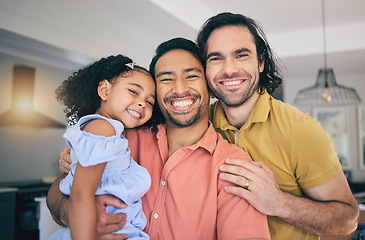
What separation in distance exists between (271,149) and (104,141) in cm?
82

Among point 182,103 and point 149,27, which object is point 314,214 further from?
point 149,27

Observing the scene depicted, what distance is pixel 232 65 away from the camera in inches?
67.9

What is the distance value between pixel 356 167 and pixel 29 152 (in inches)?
257

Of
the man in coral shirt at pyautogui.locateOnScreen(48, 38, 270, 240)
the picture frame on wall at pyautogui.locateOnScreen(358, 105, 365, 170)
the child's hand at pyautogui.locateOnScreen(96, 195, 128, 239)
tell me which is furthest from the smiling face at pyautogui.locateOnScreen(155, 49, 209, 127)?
the picture frame on wall at pyautogui.locateOnScreen(358, 105, 365, 170)

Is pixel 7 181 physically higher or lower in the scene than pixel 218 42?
lower

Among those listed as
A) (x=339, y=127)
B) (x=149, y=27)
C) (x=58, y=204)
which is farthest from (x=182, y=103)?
(x=339, y=127)

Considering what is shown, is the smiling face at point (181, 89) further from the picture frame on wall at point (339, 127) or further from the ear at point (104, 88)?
the picture frame on wall at point (339, 127)

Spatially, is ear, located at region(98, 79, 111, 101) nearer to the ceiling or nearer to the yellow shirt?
the yellow shirt

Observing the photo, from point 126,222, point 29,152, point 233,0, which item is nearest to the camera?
point 126,222

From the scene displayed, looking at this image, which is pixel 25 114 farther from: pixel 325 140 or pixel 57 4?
pixel 325 140

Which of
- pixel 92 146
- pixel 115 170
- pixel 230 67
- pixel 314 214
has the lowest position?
pixel 314 214

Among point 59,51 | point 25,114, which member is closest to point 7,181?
point 25,114

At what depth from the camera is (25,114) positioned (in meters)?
5.28

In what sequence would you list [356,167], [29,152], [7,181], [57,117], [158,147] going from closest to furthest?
[158,147] → [7,181] → [29,152] → [57,117] → [356,167]
